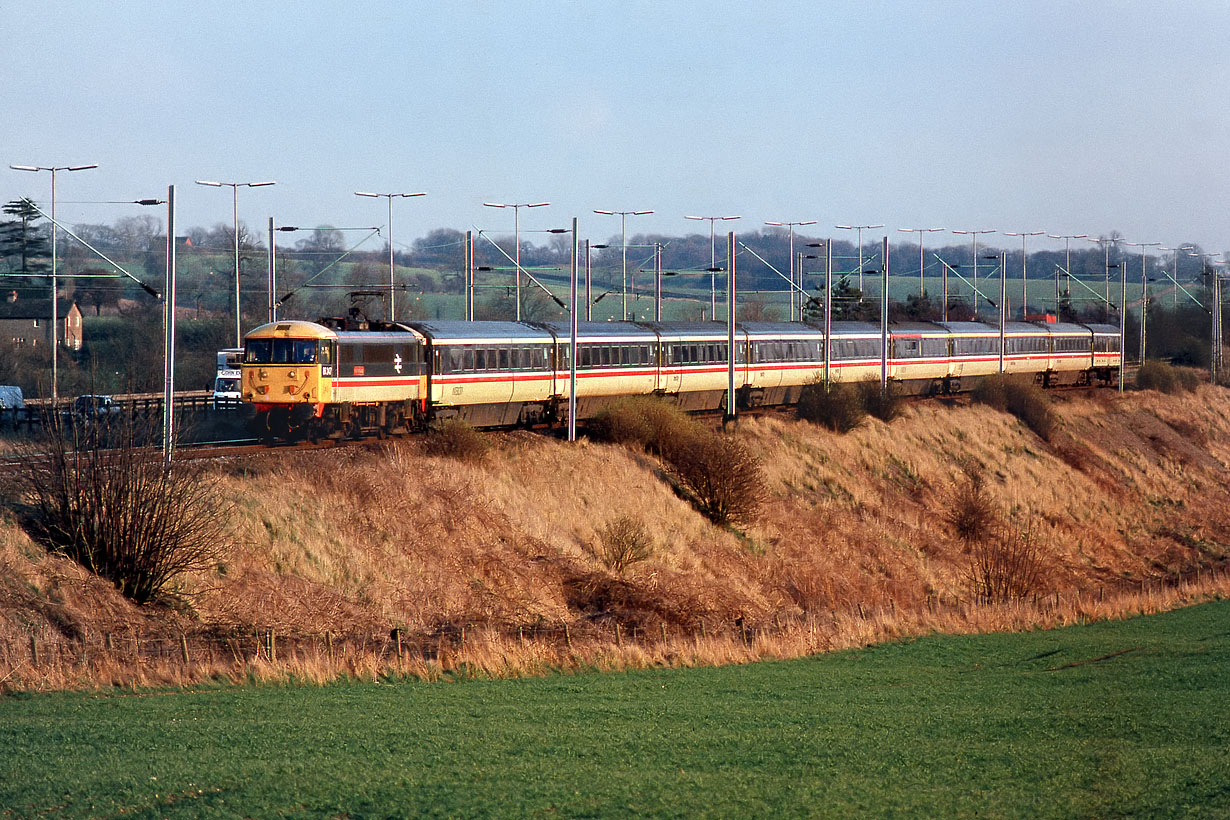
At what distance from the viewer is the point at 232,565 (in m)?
25.1

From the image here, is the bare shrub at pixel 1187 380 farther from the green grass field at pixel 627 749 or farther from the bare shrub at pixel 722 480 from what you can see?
the green grass field at pixel 627 749

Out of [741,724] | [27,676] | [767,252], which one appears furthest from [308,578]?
[767,252]

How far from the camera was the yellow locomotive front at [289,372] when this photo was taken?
A: 33875mm

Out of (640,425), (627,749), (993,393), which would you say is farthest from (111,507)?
(993,393)

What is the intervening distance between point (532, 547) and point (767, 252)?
9950 cm

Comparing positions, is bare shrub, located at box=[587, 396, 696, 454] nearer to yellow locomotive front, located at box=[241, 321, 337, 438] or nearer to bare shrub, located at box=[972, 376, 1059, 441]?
yellow locomotive front, located at box=[241, 321, 337, 438]

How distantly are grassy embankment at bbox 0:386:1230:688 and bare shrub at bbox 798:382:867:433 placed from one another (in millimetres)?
840

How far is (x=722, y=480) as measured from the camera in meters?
40.0

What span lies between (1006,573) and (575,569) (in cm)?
1463

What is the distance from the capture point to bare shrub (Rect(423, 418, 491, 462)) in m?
35.5

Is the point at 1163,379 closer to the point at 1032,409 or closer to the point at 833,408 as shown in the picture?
the point at 1032,409

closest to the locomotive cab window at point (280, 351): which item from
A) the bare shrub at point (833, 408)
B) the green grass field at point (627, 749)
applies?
the green grass field at point (627, 749)

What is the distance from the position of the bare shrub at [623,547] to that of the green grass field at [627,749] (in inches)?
491

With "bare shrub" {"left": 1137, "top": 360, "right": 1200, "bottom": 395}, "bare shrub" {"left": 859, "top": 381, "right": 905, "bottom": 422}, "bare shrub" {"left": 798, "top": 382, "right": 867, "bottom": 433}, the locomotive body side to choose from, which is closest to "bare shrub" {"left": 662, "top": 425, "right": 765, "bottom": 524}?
the locomotive body side
